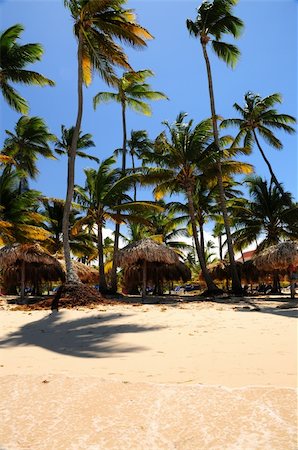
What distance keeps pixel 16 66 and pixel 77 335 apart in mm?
13243

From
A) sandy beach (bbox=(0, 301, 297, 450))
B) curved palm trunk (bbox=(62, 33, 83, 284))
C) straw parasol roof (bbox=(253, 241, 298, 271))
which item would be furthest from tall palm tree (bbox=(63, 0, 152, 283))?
straw parasol roof (bbox=(253, 241, 298, 271))

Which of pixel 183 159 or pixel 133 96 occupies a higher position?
pixel 133 96

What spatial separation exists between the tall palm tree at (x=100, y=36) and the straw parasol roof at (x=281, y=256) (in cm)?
978

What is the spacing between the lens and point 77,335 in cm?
779

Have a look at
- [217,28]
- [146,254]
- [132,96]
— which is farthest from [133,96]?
[146,254]

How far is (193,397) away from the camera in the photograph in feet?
12.7

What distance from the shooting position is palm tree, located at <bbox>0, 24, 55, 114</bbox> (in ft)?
52.4

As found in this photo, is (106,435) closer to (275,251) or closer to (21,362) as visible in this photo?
(21,362)

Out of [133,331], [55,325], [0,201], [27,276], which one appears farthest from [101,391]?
[27,276]

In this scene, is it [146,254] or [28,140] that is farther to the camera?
[28,140]

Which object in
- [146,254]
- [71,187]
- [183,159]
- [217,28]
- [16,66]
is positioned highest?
[217,28]

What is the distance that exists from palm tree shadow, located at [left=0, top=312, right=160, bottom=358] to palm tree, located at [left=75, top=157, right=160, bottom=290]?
9.84m

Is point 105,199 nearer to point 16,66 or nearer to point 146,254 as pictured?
point 146,254

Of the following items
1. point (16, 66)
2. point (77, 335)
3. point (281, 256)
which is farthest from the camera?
point (281, 256)
